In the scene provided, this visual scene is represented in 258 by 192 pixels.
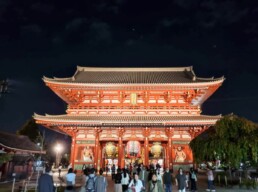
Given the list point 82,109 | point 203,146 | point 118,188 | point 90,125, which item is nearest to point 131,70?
point 82,109

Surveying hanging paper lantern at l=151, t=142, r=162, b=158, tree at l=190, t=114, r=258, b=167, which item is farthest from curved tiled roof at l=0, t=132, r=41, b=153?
tree at l=190, t=114, r=258, b=167

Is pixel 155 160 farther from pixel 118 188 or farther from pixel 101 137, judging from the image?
pixel 118 188

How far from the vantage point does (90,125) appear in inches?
931

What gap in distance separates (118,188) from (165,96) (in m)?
16.6

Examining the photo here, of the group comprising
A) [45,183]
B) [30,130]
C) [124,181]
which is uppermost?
[30,130]

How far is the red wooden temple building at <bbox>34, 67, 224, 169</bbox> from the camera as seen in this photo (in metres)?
23.7

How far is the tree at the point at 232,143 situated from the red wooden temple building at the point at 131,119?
5.45 meters

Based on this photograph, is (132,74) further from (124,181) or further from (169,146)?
(124,181)

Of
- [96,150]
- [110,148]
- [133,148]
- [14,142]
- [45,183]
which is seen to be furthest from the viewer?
[110,148]

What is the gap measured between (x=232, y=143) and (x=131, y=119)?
10.5 m

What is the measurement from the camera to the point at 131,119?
24.0 m

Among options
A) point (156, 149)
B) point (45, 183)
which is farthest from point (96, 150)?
point (45, 183)

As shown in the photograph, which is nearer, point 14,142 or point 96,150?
point 96,150

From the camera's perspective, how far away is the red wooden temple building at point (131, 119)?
2366 centimetres
